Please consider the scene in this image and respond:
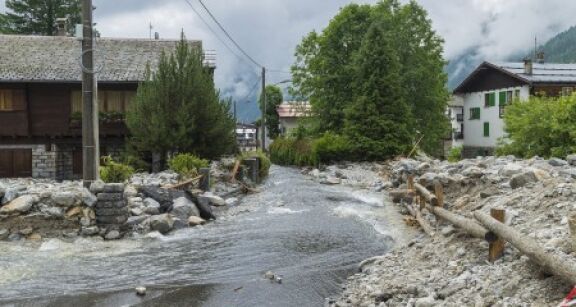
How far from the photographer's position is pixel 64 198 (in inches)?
515

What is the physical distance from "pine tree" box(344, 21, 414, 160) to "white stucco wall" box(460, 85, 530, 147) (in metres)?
14.5

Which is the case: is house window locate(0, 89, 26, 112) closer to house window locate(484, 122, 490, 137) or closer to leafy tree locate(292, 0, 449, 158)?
leafy tree locate(292, 0, 449, 158)

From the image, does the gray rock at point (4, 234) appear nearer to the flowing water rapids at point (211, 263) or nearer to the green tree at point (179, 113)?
the flowing water rapids at point (211, 263)

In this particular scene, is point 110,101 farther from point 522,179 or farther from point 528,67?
point 528,67

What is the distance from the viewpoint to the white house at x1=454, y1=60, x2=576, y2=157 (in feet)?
140

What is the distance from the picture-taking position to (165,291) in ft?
29.4

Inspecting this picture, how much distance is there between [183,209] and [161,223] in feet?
4.96

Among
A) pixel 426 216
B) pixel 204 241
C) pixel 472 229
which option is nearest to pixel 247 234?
pixel 204 241

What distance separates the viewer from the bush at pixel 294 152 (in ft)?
120

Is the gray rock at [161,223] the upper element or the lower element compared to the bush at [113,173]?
lower

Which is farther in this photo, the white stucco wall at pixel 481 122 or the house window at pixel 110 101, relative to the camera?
the white stucco wall at pixel 481 122

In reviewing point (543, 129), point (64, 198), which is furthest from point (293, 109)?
point (64, 198)

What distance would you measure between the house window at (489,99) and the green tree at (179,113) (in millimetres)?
31637

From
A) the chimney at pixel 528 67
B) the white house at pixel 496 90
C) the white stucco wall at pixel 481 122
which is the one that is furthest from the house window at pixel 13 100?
the chimney at pixel 528 67
